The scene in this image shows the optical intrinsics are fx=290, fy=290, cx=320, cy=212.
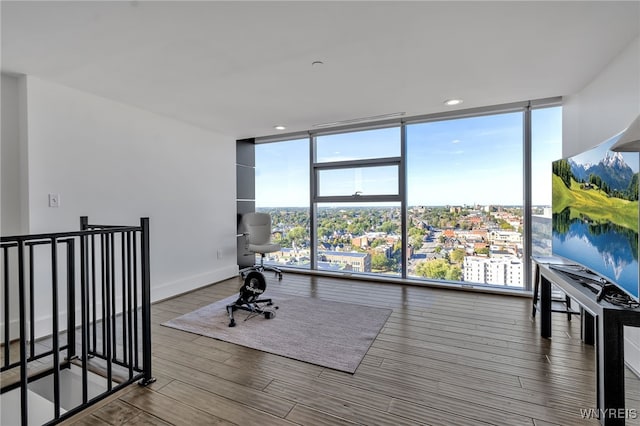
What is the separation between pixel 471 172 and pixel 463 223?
69 cm

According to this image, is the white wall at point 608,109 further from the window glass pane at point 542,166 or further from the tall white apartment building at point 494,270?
the tall white apartment building at point 494,270

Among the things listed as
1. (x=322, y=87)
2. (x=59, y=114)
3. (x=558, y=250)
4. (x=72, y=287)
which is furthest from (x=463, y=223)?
(x=59, y=114)

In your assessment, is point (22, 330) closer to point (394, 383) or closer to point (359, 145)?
point (394, 383)

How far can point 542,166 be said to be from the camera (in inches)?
137

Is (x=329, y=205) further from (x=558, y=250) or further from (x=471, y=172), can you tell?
(x=558, y=250)

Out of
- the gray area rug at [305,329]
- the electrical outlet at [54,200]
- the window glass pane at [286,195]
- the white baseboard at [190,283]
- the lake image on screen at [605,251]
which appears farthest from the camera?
the window glass pane at [286,195]

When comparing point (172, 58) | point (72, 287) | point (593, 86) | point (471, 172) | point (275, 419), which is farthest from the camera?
point (471, 172)

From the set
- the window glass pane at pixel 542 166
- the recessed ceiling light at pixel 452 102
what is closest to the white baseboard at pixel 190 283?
the recessed ceiling light at pixel 452 102

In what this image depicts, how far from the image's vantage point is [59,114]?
2.69 meters

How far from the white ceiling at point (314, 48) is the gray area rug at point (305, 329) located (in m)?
2.29

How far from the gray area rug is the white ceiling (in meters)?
2.29

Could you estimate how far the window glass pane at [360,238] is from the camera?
14.3 feet

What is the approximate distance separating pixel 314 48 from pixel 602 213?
2188 millimetres

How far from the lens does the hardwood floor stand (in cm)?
161
